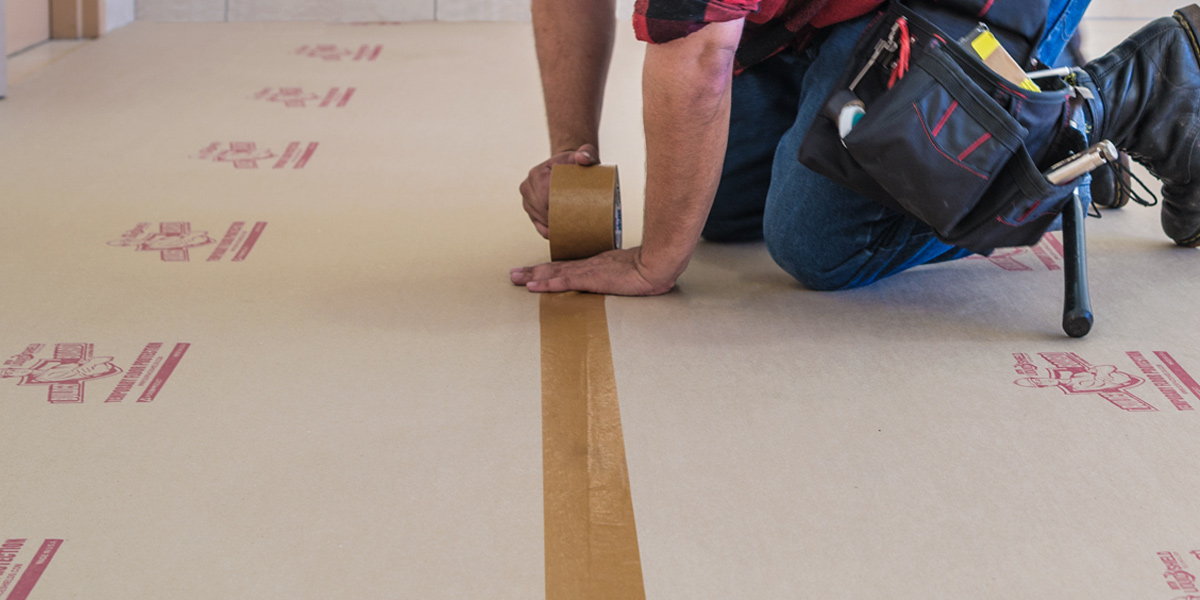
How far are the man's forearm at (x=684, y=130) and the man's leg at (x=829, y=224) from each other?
0.22 m

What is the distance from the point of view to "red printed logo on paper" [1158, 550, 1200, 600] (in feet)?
3.34

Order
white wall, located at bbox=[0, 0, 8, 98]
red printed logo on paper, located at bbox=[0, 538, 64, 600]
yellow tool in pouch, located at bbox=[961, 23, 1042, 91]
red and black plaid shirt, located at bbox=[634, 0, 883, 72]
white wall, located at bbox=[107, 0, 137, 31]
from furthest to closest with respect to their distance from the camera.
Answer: white wall, located at bbox=[107, 0, 137, 31]
white wall, located at bbox=[0, 0, 8, 98]
yellow tool in pouch, located at bbox=[961, 23, 1042, 91]
red and black plaid shirt, located at bbox=[634, 0, 883, 72]
red printed logo on paper, located at bbox=[0, 538, 64, 600]

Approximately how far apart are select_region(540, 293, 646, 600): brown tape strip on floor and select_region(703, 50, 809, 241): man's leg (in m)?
0.41

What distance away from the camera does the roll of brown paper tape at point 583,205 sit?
166 cm

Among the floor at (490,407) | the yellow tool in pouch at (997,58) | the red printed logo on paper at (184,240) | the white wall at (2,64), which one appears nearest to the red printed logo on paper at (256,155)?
the floor at (490,407)

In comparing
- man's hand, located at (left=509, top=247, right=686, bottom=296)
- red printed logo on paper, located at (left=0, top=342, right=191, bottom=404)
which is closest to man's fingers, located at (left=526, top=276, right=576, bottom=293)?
man's hand, located at (left=509, top=247, right=686, bottom=296)

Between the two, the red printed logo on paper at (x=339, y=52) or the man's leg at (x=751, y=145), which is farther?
the red printed logo on paper at (x=339, y=52)

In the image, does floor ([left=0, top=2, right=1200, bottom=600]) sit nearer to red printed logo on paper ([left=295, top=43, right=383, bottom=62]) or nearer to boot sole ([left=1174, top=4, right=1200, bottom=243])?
boot sole ([left=1174, top=4, right=1200, bottom=243])

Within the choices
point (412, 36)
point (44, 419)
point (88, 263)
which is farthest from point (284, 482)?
point (412, 36)

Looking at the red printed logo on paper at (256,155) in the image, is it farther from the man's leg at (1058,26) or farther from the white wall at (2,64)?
the man's leg at (1058,26)

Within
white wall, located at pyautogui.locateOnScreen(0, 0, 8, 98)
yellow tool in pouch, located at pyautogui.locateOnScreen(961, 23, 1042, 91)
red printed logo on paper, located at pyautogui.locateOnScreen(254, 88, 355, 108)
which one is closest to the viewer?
yellow tool in pouch, located at pyautogui.locateOnScreen(961, 23, 1042, 91)

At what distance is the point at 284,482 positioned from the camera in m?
1.18

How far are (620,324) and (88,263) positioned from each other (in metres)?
1.01

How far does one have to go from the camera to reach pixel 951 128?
140cm
